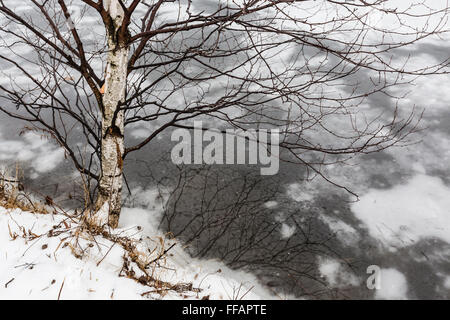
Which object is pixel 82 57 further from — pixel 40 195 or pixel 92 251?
pixel 40 195

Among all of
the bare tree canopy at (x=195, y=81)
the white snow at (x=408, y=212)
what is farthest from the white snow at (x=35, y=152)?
the white snow at (x=408, y=212)

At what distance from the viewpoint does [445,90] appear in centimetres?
661

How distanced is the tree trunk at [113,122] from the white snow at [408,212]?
8.98ft

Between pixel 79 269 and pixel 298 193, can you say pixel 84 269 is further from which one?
pixel 298 193

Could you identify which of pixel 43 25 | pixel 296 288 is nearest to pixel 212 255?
pixel 296 288

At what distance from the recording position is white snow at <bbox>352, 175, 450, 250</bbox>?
3847 millimetres

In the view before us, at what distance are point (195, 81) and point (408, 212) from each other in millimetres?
3223

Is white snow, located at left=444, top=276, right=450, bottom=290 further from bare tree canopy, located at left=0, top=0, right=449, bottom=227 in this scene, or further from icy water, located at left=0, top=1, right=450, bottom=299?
bare tree canopy, located at left=0, top=0, right=449, bottom=227

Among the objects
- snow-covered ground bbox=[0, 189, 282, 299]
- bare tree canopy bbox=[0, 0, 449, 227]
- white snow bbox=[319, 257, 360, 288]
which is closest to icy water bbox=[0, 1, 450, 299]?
white snow bbox=[319, 257, 360, 288]

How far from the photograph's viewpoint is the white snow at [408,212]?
12.6ft

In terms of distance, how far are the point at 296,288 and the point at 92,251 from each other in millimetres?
1865

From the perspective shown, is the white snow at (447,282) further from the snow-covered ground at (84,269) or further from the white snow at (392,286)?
the snow-covered ground at (84,269)

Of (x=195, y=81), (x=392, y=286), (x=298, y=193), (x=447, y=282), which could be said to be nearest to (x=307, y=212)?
(x=298, y=193)

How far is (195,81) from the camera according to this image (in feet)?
16.4
